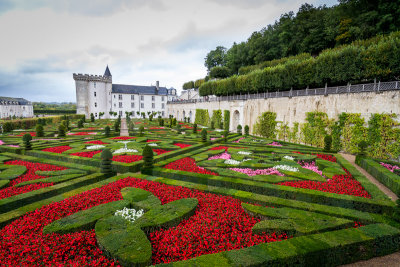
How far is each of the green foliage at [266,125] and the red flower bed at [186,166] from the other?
727 inches

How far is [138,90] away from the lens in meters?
72.2

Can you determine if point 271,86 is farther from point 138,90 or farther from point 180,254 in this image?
point 138,90

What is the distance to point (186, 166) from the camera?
12188mm

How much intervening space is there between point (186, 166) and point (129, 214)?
5713mm

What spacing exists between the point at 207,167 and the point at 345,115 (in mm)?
16284

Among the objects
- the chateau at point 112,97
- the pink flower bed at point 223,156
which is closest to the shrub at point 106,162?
the pink flower bed at point 223,156

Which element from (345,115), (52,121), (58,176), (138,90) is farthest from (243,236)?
(138,90)

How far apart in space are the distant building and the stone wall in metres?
74.9

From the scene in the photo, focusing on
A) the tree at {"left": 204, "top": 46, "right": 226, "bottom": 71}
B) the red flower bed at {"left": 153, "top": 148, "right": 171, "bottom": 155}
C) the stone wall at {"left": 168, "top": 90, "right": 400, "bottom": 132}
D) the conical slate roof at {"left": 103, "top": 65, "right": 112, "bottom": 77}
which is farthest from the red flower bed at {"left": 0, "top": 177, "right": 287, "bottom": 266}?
the tree at {"left": 204, "top": 46, "right": 226, "bottom": 71}

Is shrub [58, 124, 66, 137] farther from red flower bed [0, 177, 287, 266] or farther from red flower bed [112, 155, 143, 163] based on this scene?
red flower bed [0, 177, 287, 266]

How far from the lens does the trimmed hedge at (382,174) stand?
916 centimetres

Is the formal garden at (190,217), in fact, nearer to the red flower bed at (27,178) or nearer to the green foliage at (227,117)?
the red flower bed at (27,178)

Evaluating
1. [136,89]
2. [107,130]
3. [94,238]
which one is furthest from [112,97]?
[94,238]

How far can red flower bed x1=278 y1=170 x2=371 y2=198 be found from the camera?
866 centimetres
